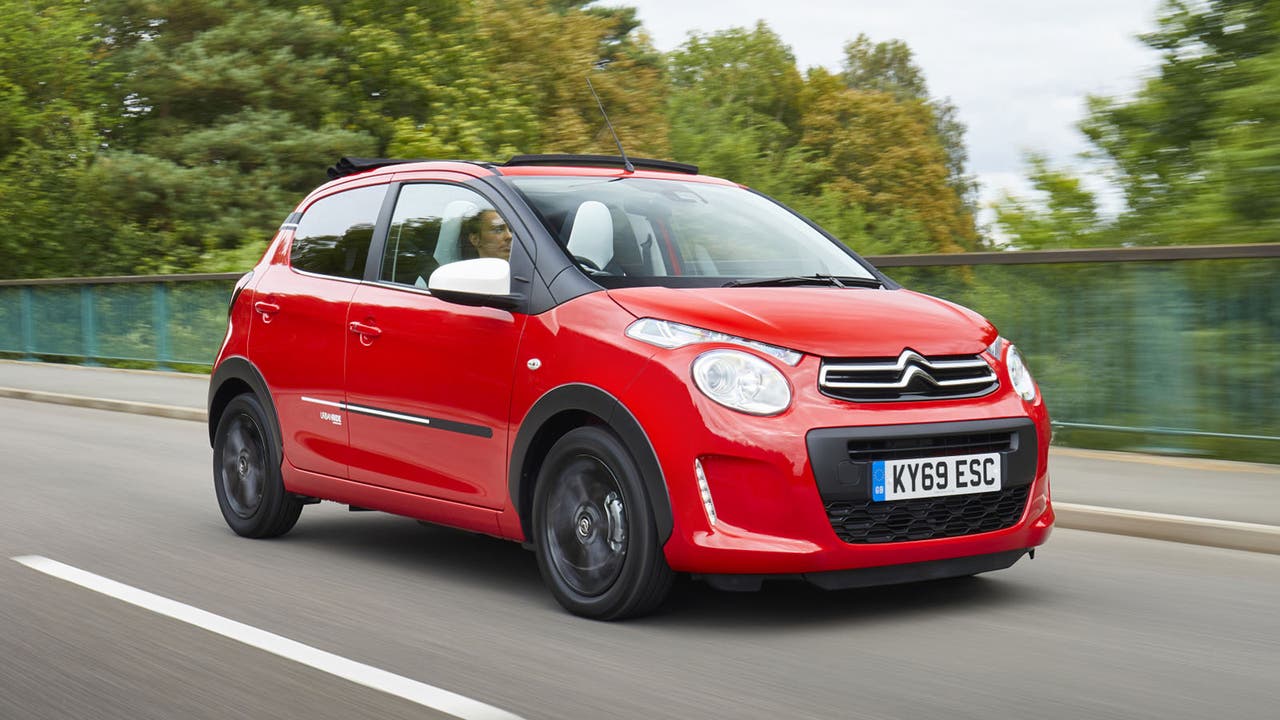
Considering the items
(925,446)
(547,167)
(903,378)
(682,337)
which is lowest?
(925,446)

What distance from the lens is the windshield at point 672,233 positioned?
221 inches

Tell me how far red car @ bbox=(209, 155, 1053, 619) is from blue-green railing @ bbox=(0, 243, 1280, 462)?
3.71 meters

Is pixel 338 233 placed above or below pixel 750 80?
below

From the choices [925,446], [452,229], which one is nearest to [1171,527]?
[925,446]

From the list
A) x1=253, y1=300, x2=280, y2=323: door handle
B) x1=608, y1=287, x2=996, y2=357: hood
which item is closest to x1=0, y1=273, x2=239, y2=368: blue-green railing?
x1=253, y1=300, x2=280, y2=323: door handle

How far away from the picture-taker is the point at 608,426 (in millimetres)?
5152

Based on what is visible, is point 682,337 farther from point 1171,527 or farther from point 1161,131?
point 1161,131

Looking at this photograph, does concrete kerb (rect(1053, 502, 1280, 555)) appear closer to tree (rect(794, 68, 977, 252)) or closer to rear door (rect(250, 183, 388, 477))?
rear door (rect(250, 183, 388, 477))

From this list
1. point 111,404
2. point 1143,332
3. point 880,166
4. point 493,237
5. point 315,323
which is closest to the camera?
point 493,237

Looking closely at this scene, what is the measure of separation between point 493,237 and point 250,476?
7.42 ft

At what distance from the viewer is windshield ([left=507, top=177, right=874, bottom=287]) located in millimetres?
5609

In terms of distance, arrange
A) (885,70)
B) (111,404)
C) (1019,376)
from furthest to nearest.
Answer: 1. (885,70)
2. (111,404)
3. (1019,376)

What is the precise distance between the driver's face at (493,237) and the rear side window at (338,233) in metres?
0.85

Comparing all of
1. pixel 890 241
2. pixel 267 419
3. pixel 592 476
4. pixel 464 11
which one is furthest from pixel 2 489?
pixel 890 241
